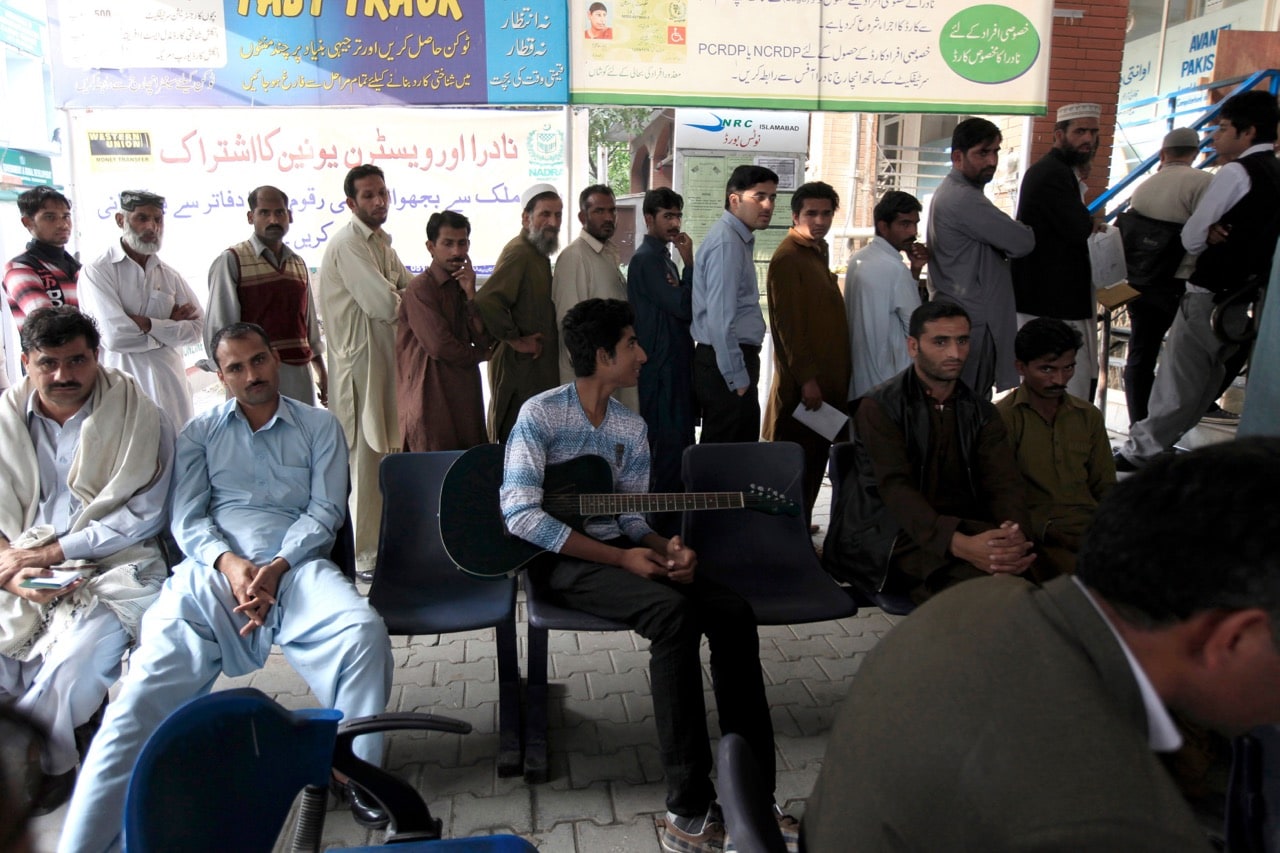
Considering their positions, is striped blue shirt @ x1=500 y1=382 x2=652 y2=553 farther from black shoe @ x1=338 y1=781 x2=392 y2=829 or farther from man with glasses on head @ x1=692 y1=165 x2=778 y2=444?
man with glasses on head @ x1=692 y1=165 x2=778 y2=444

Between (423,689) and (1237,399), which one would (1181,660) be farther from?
(1237,399)

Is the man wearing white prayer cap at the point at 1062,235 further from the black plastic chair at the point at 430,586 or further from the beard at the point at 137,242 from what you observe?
the beard at the point at 137,242

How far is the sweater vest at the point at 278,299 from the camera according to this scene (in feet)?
14.7

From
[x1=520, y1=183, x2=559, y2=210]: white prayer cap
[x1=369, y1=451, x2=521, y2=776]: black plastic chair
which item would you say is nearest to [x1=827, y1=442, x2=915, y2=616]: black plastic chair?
[x1=369, y1=451, x2=521, y2=776]: black plastic chair

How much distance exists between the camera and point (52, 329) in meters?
2.82

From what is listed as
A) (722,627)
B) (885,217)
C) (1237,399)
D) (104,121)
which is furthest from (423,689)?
(1237,399)

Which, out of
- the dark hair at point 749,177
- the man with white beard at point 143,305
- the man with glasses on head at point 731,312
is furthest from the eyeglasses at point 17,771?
the man with white beard at point 143,305

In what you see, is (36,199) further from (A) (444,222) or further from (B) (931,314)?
(B) (931,314)

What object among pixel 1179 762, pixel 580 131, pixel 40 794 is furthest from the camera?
pixel 580 131

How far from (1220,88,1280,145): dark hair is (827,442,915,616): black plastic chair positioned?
3.12m

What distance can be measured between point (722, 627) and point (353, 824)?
1.22m

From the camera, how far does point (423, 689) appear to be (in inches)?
133

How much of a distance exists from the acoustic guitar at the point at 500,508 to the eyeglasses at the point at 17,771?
7.18ft

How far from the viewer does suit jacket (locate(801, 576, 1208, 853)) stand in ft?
2.89
